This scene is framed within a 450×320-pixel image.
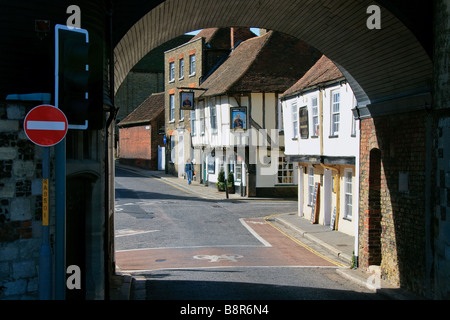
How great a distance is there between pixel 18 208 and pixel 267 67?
86.6 feet

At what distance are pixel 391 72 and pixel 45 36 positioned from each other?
22.2ft

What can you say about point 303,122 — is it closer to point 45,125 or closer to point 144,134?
point 45,125

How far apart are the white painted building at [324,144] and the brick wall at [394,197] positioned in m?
4.57

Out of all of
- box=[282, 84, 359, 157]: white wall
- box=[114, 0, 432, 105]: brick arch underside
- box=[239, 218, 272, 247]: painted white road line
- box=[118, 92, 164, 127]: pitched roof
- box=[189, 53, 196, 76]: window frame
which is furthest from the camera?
box=[118, 92, 164, 127]: pitched roof

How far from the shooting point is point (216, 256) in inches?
578

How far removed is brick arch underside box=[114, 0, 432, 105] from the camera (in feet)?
31.3

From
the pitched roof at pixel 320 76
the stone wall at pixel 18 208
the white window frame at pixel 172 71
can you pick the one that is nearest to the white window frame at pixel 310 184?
the pitched roof at pixel 320 76

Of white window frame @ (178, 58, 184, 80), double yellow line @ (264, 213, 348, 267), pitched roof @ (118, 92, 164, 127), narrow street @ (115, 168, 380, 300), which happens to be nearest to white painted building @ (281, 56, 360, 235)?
double yellow line @ (264, 213, 348, 267)

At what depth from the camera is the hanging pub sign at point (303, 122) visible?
2286cm

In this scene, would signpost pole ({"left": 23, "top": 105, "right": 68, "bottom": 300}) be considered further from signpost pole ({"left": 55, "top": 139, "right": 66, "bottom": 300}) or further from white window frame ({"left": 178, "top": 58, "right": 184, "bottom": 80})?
white window frame ({"left": 178, "top": 58, "right": 184, "bottom": 80})

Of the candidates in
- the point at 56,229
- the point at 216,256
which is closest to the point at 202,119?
the point at 216,256

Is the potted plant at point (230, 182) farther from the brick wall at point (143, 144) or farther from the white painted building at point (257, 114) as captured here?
the brick wall at point (143, 144)

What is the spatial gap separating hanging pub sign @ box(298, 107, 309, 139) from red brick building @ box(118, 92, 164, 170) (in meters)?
25.4
